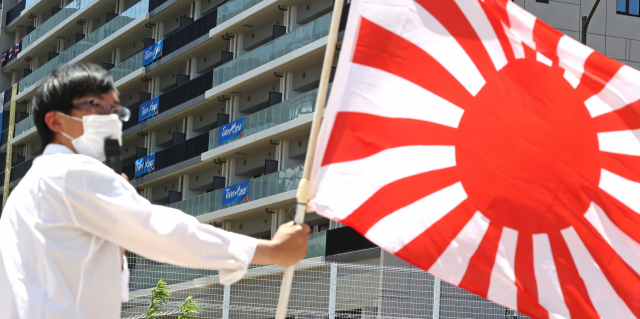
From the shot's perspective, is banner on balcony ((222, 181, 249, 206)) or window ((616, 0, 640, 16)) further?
banner on balcony ((222, 181, 249, 206))

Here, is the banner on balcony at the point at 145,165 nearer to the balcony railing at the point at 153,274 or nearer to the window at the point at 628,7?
the window at the point at 628,7

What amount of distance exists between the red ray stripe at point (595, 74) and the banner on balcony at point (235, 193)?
28.4 meters

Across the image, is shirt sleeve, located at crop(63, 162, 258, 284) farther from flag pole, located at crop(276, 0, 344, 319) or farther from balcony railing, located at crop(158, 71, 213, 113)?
balcony railing, located at crop(158, 71, 213, 113)

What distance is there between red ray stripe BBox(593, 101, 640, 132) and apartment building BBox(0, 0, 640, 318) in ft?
61.2

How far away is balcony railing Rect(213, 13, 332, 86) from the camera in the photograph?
98.7 feet

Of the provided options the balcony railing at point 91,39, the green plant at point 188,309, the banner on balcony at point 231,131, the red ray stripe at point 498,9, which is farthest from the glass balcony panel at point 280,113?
the red ray stripe at point 498,9

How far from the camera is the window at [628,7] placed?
2833cm

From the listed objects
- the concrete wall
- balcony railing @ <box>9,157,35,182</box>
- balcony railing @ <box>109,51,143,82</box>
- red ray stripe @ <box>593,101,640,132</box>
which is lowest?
red ray stripe @ <box>593,101,640,132</box>

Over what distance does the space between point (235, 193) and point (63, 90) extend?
101ft

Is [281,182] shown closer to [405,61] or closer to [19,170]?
[19,170]

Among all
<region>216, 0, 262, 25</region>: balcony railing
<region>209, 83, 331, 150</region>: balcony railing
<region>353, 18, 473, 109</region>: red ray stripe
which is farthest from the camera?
<region>216, 0, 262, 25</region>: balcony railing

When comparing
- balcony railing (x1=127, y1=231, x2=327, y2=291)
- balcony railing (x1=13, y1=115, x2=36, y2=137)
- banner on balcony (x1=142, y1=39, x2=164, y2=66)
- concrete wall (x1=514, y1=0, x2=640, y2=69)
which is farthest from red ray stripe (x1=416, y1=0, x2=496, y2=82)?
balcony railing (x1=13, y1=115, x2=36, y2=137)

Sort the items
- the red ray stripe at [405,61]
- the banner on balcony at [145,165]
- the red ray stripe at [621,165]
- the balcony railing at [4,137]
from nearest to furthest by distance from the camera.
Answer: the red ray stripe at [405,61] < the red ray stripe at [621,165] < the banner on balcony at [145,165] < the balcony railing at [4,137]

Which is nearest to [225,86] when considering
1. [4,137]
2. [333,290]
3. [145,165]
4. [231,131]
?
[231,131]
